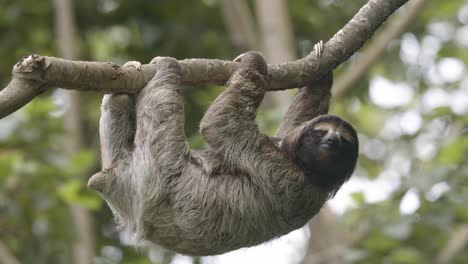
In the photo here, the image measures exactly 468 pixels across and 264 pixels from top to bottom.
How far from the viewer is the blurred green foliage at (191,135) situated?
38.0 ft

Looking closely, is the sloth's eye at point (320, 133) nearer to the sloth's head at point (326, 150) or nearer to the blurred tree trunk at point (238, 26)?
the sloth's head at point (326, 150)

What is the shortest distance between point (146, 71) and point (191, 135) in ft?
20.6

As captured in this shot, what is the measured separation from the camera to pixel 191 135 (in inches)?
563

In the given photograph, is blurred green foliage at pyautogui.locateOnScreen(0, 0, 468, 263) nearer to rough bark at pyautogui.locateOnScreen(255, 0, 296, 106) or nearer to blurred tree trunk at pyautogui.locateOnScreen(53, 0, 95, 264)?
blurred tree trunk at pyautogui.locateOnScreen(53, 0, 95, 264)

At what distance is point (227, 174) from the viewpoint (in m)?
9.08

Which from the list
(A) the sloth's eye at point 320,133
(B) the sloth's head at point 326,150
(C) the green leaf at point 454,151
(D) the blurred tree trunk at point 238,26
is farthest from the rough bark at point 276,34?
(A) the sloth's eye at point 320,133

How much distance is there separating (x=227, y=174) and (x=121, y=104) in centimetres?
152

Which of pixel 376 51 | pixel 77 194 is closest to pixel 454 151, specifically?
pixel 376 51

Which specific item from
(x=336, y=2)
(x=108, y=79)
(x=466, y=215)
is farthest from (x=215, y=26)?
(x=108, y=79)

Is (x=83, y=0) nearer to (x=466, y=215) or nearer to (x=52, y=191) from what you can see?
(x=52, y=191)

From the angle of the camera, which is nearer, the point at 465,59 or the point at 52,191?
the point at 52,191

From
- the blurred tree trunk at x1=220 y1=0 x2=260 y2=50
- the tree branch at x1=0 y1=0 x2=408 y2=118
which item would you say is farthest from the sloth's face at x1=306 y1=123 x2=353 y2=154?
the blurred tree trunk at x1=220 y1=0 x2=260 y2=50

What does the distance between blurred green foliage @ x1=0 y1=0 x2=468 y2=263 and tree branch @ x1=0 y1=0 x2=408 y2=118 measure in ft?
7.35

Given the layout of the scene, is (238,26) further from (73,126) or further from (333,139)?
(333,139)
